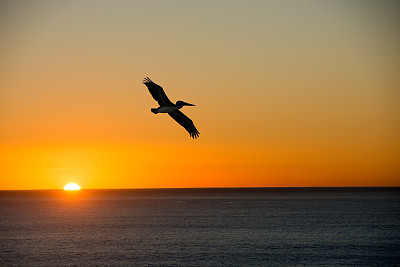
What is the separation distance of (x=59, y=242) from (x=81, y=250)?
10107 mm

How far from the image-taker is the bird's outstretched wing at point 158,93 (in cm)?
2828

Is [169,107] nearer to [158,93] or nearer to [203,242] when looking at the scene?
[158,93]

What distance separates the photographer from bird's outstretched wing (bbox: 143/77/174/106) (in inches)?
1113

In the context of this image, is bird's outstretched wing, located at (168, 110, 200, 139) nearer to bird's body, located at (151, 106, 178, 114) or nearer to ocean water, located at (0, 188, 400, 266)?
bird's body, located at (151, 106, 178, 114)

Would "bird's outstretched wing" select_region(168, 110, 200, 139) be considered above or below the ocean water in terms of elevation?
above

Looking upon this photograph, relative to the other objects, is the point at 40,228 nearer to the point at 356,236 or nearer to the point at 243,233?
the point at 243,233

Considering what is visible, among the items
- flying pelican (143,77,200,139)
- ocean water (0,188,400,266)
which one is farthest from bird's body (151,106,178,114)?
ocean water (0,188,400,266)

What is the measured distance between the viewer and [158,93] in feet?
93.7

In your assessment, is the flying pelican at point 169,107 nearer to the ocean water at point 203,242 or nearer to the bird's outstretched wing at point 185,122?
the bird's outstretched wing at point 185,122

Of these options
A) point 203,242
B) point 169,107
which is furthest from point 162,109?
point 203,242

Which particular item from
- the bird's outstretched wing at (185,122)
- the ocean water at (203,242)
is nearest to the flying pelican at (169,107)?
the bird's outstretched wing at (185,122)

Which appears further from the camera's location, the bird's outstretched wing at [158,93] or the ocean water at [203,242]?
the ocean water at [203,242]

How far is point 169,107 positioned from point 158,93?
1.23 m

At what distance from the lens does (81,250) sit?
251ft
